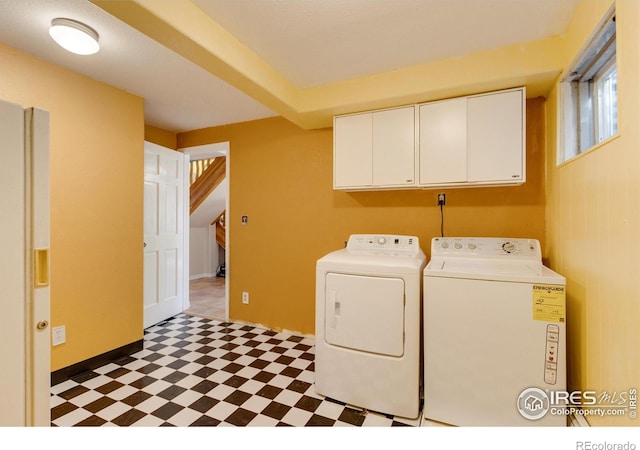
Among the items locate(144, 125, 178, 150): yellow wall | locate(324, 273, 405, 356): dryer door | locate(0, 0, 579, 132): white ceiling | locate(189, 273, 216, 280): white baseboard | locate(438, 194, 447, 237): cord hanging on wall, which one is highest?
locate(0, 0, 579, 132): white ceiling

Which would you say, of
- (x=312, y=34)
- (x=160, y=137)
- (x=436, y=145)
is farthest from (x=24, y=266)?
(x=160, y=137)

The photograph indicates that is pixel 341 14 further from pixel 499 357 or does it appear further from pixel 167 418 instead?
pixel 167 418

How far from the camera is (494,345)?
164 centimetres

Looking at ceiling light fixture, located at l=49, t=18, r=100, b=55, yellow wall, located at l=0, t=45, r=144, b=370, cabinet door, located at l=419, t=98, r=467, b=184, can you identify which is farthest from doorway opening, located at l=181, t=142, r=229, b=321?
cabinet door, located at l=419, t=98, r=467, b=184

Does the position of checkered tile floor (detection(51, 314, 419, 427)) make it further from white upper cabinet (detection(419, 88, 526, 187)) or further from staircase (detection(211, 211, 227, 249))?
staircase (detection(211, 211, 227, 249))

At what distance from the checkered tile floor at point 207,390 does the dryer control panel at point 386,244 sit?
1055 mm

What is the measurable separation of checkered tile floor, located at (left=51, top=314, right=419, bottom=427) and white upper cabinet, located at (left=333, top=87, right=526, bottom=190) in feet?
5.11

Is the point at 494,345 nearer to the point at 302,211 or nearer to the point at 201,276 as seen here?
the point at 302,211

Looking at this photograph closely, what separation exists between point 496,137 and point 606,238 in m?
0.94

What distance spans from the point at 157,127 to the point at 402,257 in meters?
3.16

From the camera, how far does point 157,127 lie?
3539 millimetres

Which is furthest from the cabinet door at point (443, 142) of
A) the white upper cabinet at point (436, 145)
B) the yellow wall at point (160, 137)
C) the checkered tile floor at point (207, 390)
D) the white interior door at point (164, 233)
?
the yellow wall at point (160, 137)

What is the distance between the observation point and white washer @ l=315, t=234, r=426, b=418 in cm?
181
